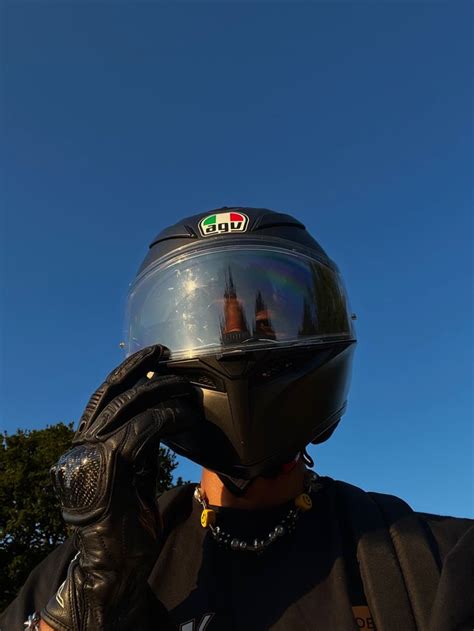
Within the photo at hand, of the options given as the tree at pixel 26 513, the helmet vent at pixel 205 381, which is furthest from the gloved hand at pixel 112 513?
the tree at pixel 26 513

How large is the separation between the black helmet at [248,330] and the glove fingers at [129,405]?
0.25 meters

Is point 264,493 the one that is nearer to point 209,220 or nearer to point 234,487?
point 234,487

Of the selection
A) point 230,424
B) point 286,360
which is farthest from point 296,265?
point 230,424

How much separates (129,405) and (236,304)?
2.09 ft

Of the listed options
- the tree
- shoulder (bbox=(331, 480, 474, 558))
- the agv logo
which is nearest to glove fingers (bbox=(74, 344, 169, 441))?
the agv logo

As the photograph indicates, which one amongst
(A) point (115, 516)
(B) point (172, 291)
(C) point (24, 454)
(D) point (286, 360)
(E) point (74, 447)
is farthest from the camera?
(C) point (24, 454)

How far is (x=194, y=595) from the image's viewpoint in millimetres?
1762

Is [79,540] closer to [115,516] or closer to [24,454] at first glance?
[115,516]

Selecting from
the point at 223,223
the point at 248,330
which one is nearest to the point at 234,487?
the point at 248,330

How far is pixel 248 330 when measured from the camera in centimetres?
200

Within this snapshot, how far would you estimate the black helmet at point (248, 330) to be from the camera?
6.25 feet

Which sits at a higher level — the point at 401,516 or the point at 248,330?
the point at 248,330

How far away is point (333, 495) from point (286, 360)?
551 millimetres

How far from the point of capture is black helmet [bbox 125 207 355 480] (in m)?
1.91
